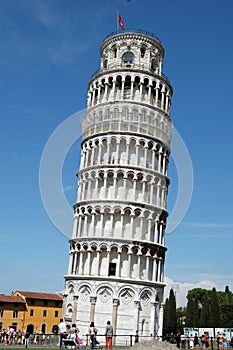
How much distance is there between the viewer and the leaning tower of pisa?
4047 cm

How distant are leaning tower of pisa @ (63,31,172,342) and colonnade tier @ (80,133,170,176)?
10 cm

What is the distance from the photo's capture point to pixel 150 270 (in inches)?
1660

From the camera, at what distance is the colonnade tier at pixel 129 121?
45531mm

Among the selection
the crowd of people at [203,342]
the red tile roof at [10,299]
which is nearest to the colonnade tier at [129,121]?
the crowd of people at [203,342]

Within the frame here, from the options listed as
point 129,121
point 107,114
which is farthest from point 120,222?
point 107,114

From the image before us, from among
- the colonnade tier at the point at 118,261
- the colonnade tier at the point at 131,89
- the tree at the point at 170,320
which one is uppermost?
the colonnade tier at the point at 131,89

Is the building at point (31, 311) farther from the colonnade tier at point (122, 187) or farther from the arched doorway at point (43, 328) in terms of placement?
the colonnade tier at point (122, 187)

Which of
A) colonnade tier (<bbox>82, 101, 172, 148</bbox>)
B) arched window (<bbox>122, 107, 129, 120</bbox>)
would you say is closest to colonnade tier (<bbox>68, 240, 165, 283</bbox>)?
colonnade tier (<bbox>82, 101, 172, 148</bbox>)

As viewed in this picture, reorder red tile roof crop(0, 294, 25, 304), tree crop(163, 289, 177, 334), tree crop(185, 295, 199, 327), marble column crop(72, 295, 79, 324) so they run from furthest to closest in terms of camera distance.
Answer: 1. tree crop(185, 295, 199, 327)
2. tree crop(163, 289, 177, 334)
3. red tile roof crop(0, 294, 25, 304)
4. marble column crop(72, 295, 79, 324)

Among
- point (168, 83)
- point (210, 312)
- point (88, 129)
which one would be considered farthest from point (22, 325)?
point (168, 83)

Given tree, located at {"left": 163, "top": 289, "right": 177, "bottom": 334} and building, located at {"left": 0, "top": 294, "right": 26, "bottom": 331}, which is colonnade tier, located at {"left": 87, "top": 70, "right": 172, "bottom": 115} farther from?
tree, located at {"left": 163, "top": 289, "right": 177, "bottom": 334}

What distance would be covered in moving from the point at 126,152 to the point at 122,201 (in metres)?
5.48

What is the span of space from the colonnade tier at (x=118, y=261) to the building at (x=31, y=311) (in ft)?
106

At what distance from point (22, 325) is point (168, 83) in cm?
4618
